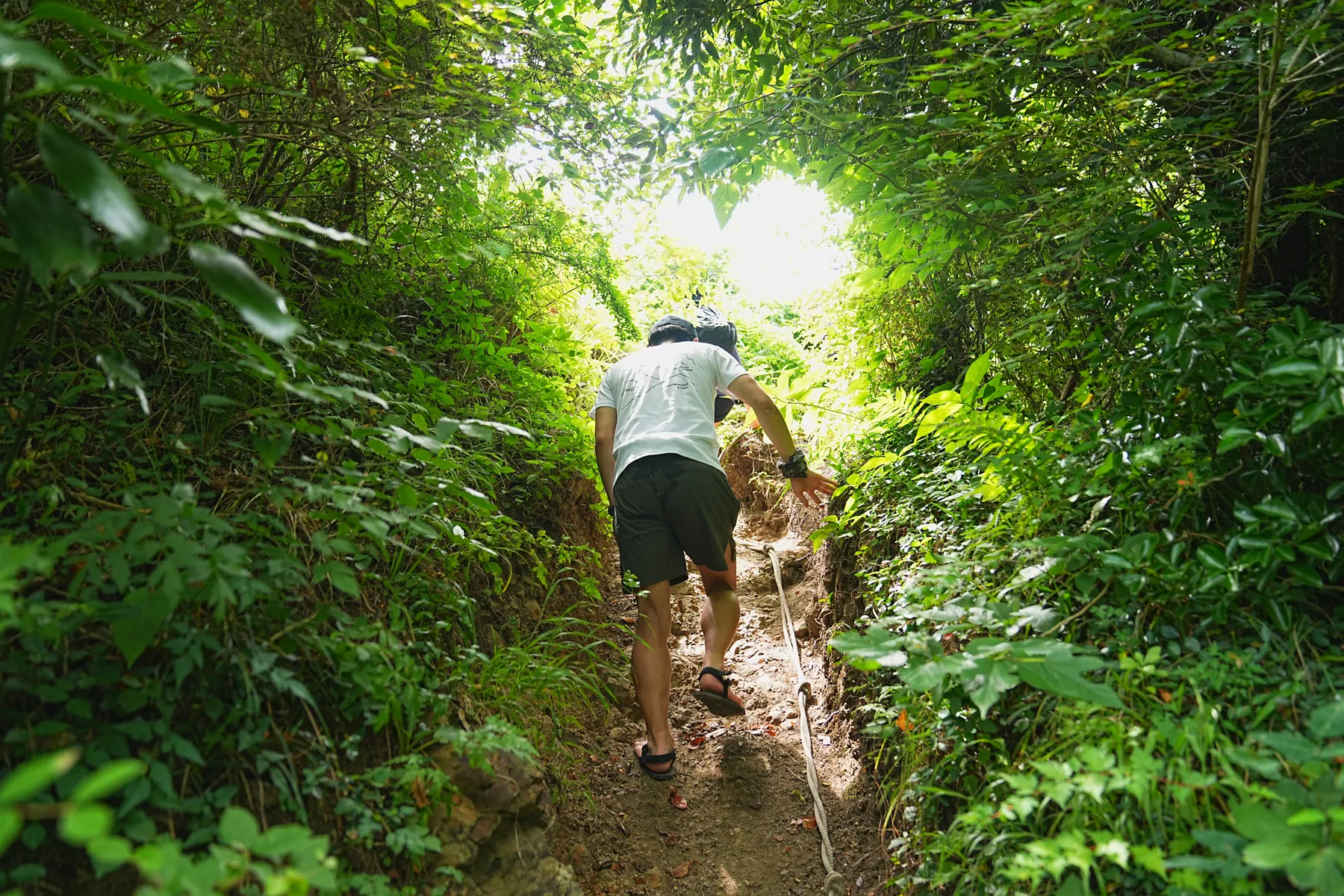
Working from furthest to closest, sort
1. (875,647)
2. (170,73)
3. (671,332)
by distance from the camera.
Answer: (671,332) < (875,647) < (170,73)

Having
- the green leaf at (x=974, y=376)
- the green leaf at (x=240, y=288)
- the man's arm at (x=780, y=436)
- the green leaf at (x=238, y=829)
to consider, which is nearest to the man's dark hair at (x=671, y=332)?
the man's arm at (x=780, y=436)

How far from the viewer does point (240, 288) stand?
111 cm

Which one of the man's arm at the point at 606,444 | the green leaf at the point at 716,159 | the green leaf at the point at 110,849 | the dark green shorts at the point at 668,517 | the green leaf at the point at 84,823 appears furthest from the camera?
the man's arm at the point at 606,444

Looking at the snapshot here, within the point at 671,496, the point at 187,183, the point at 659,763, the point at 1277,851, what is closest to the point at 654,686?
the point at 659,763

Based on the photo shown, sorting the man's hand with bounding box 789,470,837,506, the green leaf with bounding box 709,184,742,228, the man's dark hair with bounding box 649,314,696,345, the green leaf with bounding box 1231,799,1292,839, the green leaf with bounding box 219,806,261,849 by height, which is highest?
the green leaf with bounding box 709,184,742,228

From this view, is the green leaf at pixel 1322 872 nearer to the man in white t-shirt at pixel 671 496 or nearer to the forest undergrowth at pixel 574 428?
the forest undergrowth at pixel 574 428

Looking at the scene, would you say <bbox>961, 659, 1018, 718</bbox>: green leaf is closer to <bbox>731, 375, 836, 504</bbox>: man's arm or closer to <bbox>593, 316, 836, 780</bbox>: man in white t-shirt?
<bbox>593, 316, 836, 780</bbox>: man in white t-shirt

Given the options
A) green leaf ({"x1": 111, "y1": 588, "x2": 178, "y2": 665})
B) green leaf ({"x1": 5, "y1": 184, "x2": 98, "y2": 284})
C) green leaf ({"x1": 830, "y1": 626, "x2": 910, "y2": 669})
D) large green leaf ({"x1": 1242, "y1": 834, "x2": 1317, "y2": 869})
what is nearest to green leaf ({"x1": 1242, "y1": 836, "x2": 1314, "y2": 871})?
large green leaf ({"x1": 1242, "y1": 834, "x2": 1317, "y2": 869})

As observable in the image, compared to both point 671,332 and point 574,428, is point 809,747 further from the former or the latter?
point 671,332

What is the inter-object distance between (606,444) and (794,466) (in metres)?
0.96

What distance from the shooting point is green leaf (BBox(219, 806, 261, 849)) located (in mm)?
1068

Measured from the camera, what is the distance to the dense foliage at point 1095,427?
144cm

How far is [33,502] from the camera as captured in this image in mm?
1651

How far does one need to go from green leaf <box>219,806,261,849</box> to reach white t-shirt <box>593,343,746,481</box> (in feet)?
7.48
